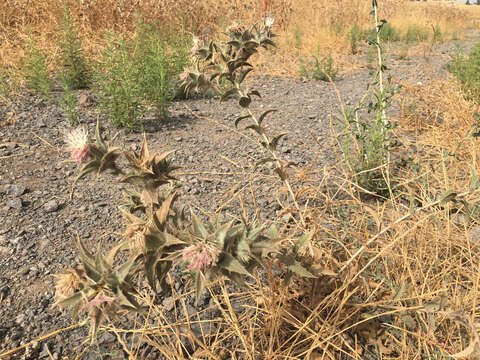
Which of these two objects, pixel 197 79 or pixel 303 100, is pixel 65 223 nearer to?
pixel 197 79

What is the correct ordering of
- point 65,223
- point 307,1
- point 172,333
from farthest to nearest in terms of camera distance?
point 307,1 → point 65,223 → point 172,333

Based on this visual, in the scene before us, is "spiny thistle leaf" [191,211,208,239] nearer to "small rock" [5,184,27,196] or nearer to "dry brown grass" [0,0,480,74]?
"small rock" [5,184,27,196]

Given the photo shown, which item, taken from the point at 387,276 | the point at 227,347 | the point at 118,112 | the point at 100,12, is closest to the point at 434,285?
the point at 387,276

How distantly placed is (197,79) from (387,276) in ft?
3.10

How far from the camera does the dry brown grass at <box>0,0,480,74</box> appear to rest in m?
4.26

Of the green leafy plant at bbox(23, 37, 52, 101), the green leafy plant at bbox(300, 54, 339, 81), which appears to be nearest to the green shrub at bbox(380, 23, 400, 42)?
the green leafy plant at bbox(300, 54, 339, 81)

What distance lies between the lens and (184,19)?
5.26 m

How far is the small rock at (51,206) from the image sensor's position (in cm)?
178

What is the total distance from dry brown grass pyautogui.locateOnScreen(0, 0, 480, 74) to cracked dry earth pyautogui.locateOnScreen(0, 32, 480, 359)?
142 centimetres

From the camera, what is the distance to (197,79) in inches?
49.2

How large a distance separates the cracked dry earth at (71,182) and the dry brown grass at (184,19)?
1425mm

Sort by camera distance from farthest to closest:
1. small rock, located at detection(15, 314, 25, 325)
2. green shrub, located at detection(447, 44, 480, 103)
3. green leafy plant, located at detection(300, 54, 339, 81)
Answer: green leafy plant, located at detection(300, 54, 339, 81)
green shrub, located at detection(447, 44, 480, 103)
small rock, located at detection(15, 314, 25, 325)

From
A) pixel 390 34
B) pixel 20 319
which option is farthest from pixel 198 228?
pixel 390 34

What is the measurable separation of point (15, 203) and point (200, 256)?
1.50 m
